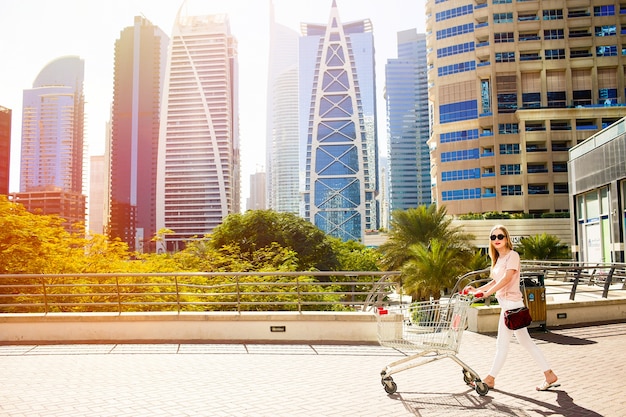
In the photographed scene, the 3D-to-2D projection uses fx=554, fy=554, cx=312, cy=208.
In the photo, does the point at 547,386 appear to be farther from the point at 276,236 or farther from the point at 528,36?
the point at 528,36

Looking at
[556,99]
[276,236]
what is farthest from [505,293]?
[556,99]

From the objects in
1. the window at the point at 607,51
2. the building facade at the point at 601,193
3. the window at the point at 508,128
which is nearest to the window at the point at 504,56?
the window at the point at 508,128

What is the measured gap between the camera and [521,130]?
201 feet

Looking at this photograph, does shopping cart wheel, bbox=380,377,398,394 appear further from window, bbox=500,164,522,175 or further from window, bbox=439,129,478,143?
window, bbox=439,129,478,143

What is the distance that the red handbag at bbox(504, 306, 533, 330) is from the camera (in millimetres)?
6480

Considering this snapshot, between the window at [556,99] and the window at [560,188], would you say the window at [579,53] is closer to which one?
the window at [556,99]

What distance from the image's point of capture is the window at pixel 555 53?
62344mm

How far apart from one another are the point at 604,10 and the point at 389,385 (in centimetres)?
6873

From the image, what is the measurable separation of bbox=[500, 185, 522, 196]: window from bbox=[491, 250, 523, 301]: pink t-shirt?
58.0 metres

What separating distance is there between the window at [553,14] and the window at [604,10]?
3648 mm

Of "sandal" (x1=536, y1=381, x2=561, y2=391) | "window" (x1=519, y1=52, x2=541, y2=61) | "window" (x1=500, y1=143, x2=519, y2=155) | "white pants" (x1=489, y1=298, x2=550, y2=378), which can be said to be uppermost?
"window" (x1=519, y1=52, x2=541, y2=61)

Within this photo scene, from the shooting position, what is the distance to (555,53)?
6250 cm

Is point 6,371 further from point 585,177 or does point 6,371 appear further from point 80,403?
point 585,177

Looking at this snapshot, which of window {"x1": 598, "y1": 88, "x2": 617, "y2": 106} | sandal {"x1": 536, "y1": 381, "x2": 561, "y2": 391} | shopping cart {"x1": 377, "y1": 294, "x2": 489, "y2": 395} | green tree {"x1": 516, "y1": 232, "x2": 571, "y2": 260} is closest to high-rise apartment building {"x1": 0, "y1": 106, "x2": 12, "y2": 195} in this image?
green tree {"x1": 516, "y1": 232, "x2": 571, "y2": 260}
